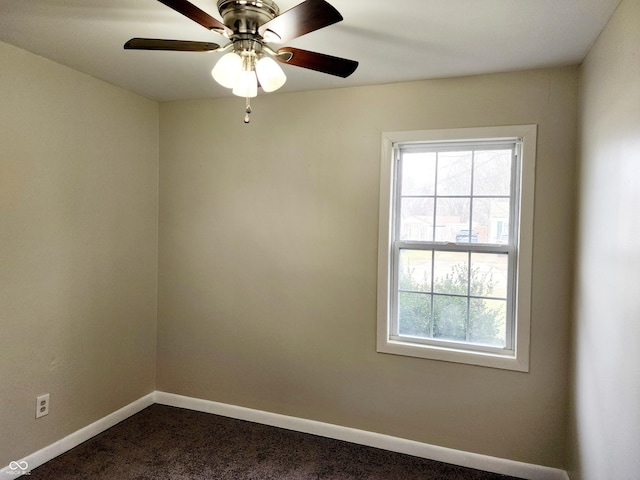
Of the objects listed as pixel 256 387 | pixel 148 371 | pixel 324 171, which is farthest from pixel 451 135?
pixel 148 371

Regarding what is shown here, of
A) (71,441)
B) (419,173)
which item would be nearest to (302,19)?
(419,173)

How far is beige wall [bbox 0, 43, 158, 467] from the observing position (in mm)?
2189

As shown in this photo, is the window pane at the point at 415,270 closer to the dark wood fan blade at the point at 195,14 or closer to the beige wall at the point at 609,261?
the beige wall at the point at 609,261

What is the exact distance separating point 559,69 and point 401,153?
984 mm

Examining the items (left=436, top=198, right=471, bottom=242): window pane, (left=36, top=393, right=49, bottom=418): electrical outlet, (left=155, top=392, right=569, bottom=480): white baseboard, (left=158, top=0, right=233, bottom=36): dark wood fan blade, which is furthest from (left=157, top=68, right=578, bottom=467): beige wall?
(left=158, top=0, right=233, bottom=36): dark wood fan blade

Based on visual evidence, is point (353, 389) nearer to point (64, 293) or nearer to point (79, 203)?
point (64, 293)

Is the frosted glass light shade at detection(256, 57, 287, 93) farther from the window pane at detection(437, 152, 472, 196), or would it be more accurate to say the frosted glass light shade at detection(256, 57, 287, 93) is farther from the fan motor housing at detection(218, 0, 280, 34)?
the window pane at detection(437, 152, 472, 196)

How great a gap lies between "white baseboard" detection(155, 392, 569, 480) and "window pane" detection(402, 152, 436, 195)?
165 centimetres

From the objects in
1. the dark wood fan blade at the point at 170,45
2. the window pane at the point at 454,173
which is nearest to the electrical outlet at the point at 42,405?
the dark wood fan blade at the point at 170,45

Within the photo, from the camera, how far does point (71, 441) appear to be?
254 centimetres

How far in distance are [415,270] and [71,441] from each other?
2.49 metres

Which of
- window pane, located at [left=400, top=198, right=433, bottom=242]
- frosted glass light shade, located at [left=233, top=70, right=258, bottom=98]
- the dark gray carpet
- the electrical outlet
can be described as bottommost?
the dark gray carpet

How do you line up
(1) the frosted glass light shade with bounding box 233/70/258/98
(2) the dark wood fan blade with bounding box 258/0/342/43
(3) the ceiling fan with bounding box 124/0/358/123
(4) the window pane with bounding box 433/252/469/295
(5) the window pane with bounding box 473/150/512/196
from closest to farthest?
(2) the dark wood fan blade with bounding box 258/0/342/43 < (3) the ceiling fan with bounding box 124/0/358/123 < (1) the frosted glass light shade with bounding box 233/70/258/98 < (5) the window pane with bounding box 473/150/512/196 < (4) the window pane with bounding box 433/252/469/295

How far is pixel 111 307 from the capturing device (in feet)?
9.30
